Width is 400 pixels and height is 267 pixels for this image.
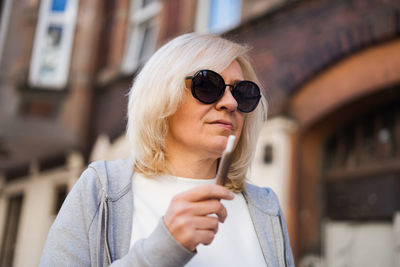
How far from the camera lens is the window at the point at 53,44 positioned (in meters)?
8.46

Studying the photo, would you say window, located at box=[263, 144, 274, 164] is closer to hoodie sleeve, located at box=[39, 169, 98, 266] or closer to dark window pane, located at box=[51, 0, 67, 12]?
hoodie sleeve, located at box=[39, 169, 98, 266]

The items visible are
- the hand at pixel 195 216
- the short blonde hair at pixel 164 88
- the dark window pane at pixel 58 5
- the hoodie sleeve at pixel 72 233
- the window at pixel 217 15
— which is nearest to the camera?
the hand at pixel 195 216

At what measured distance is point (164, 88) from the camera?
58.3 inches

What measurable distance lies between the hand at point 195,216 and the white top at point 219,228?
1.13 feet

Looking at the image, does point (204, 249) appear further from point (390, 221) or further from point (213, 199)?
point (390, 221)

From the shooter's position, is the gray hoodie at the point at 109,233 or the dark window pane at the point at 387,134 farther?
the dark window pane at the point at 387,134

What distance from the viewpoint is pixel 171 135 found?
61.6 inches

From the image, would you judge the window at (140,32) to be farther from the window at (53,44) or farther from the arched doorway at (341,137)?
the arched doorway at (341,137)

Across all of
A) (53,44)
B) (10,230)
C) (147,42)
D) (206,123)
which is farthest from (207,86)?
(10,230)

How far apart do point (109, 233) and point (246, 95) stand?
63 centimetres

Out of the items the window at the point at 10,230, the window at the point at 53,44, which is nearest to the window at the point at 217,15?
the window at the point at 53,44

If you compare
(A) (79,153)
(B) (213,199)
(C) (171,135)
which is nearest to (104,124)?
(A) (79,153)

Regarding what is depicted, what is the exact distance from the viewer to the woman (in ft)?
4.26

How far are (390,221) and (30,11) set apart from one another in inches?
296
